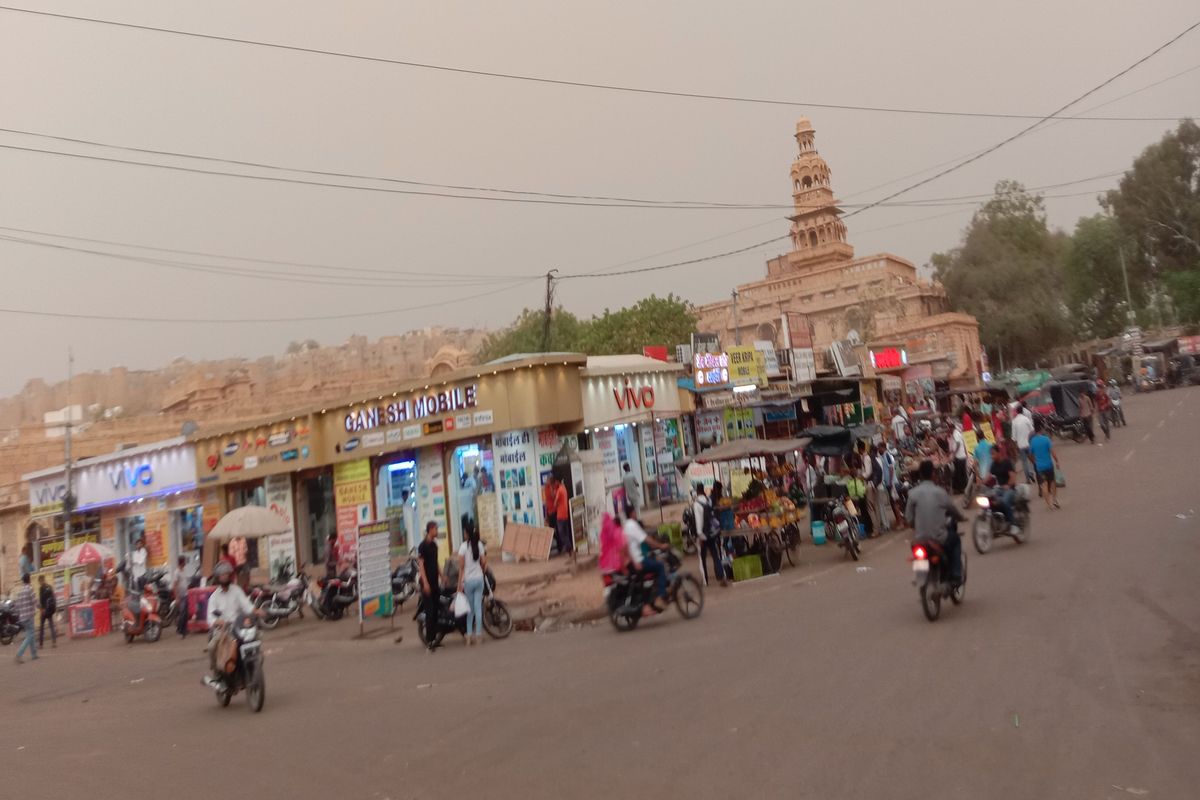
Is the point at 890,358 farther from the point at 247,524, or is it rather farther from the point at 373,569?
the point at 373,569

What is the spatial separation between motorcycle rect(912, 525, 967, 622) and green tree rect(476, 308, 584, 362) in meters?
42.6

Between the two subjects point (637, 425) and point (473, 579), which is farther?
point (637, 425)

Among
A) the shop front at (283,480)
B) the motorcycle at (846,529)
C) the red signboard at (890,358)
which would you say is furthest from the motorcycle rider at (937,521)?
the red signboard at (890,358)

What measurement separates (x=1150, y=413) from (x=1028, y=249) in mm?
35995

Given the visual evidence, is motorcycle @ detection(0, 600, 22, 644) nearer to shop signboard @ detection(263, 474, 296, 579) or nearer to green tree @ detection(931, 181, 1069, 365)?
shop signboard @ detection(263, 474, 296, 579)

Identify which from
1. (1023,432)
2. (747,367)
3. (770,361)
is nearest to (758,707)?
(1023,432)

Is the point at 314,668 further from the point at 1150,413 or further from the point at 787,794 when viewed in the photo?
the point at 1150,413

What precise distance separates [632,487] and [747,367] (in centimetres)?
821

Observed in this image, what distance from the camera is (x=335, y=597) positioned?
17750 millimetres

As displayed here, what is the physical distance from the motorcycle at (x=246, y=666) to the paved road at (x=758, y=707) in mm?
293

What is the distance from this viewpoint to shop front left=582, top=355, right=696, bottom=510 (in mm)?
22156

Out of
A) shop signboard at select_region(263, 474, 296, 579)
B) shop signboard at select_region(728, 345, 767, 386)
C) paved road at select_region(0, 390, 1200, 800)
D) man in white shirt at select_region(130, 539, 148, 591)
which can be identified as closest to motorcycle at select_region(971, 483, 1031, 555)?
paved road at select_region(0, 390, 1200, 800)

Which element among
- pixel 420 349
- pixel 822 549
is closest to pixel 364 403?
pixel 822 549

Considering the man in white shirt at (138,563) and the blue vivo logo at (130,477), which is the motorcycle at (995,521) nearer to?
the man in white shirt at (138,563)
